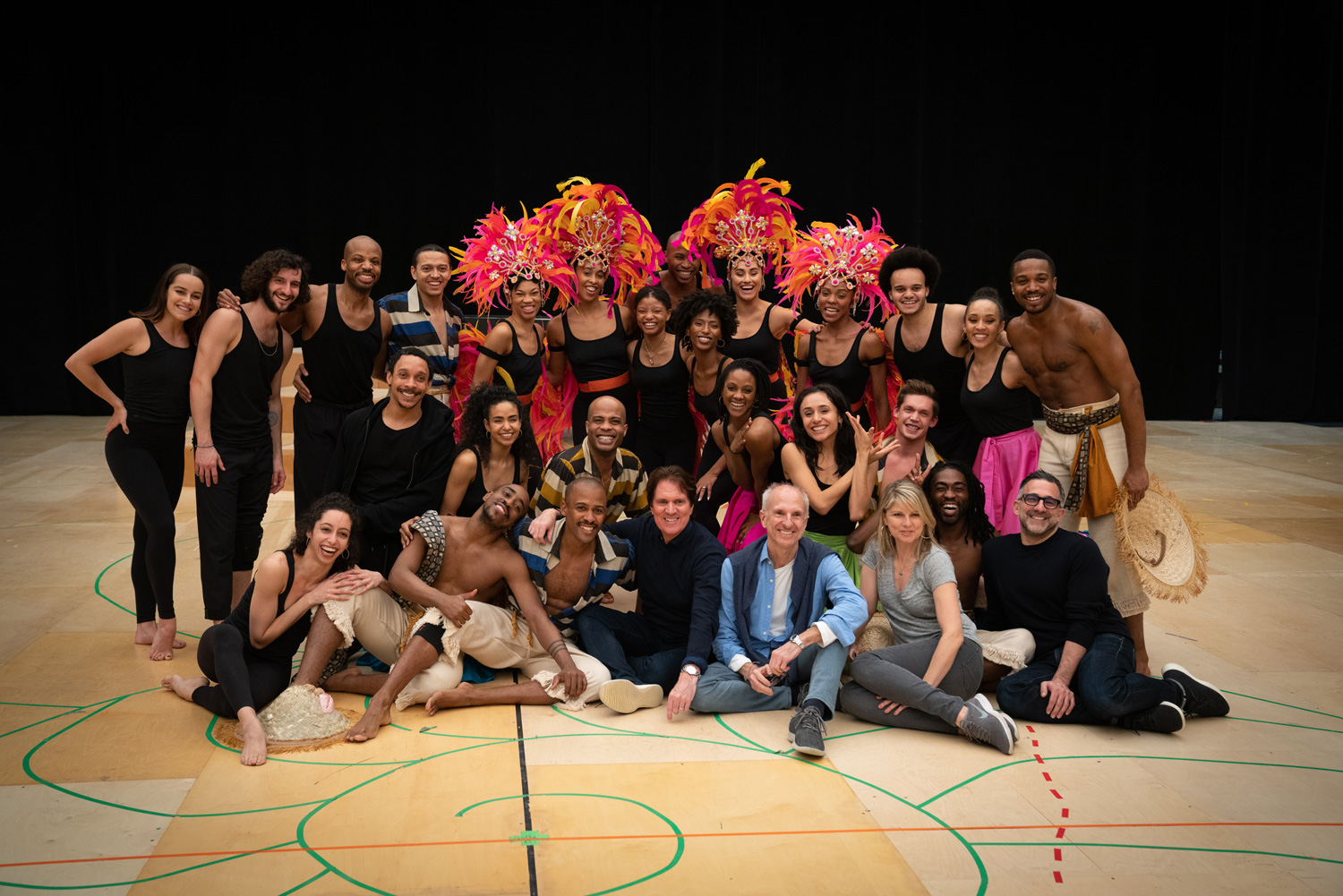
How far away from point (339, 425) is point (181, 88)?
6.17 metres

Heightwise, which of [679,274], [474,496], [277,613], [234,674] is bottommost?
[234,674]

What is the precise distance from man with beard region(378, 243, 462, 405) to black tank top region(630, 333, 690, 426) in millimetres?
805

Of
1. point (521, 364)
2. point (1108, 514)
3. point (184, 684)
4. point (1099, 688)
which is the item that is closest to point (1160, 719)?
point (1099, 688)

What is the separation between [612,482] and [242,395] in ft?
4.35

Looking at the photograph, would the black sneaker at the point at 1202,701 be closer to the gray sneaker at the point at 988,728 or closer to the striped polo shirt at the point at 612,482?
the gray sneaker at the point at 988,728

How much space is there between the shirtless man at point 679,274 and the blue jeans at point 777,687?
2.16 m

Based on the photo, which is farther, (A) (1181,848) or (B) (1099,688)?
(B) (1099,688)

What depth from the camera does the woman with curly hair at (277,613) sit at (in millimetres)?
2980

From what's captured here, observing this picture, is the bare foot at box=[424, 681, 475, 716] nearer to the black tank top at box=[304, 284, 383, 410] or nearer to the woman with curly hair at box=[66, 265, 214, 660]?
the woman with curly hair at box=[66, 265, 214, 660]

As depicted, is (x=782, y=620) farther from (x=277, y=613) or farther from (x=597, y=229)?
(x=597, y=229)

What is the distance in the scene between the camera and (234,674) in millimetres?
2938

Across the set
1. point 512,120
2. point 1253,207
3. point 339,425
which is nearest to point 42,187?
point 512,120

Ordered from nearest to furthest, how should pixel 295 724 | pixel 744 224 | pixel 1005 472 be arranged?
pixel 295 724 → pixel 1005 472 → pixel 744 224

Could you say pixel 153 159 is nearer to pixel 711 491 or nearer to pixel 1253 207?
pixel 711 491
